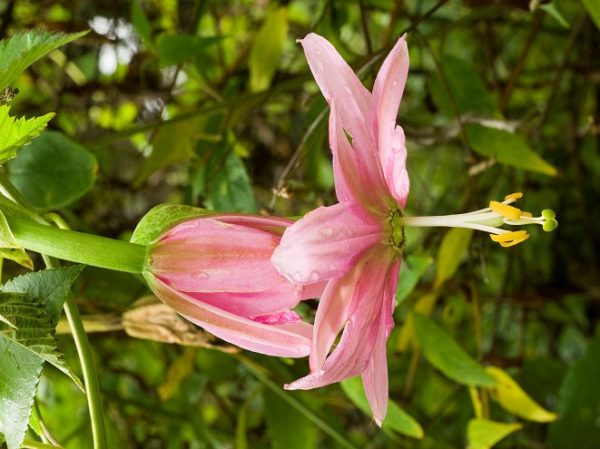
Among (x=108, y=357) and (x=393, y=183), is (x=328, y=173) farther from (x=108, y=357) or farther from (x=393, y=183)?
(x=393, y=183)

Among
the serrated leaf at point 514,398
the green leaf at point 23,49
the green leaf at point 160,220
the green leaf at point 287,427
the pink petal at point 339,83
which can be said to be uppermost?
the green leaf at point 23,49

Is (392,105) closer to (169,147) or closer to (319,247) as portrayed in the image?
(319,247)

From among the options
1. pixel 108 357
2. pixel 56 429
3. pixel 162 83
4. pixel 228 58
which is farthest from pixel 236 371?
pixel 228 58

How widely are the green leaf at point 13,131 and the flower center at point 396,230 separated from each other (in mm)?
145

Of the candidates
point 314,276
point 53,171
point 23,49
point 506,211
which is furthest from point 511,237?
point 53,171

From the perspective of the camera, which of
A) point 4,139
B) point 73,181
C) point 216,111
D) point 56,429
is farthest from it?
point 56,429

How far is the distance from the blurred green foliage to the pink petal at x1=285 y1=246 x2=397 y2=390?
133mm

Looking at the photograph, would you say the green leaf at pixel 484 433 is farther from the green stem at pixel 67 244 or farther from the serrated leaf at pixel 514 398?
the green stem at pixel 67 244

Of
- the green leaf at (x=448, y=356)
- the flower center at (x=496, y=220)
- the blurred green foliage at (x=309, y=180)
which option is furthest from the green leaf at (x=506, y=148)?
the flower center at (x=496, y=220)

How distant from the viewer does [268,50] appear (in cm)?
76

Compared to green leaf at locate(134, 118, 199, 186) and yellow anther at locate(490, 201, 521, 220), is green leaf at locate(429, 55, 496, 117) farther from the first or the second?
yellow anther at locate(490, 201, 521, 220)

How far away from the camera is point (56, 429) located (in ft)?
3.12

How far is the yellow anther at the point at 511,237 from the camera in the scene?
0.37 meters

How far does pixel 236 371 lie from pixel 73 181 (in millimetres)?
325
